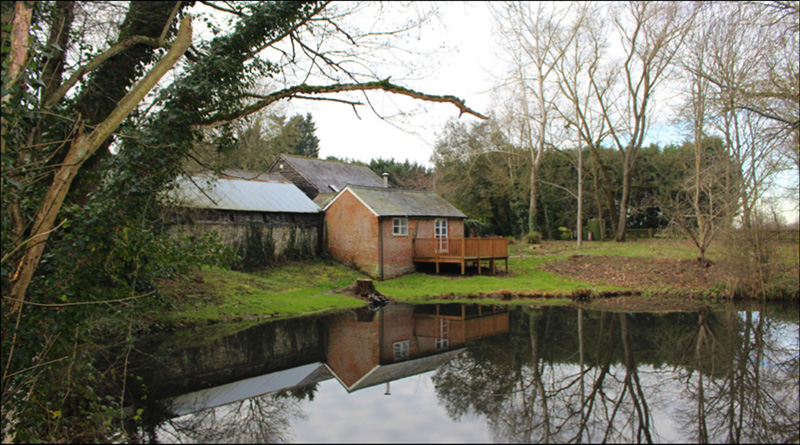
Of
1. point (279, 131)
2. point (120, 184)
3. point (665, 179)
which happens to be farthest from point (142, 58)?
point (665, 179)

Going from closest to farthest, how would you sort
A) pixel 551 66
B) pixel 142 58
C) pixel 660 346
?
pixel 142 58
pixel 660 346
pixel 551 66

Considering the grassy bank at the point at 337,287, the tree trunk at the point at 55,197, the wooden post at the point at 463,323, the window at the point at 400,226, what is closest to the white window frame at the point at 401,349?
the wooden post at the point at 463,323

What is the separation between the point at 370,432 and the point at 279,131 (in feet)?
109

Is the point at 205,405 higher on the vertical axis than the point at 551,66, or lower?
lower

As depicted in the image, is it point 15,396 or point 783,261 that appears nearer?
point 15,396

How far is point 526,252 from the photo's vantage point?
27594 mm

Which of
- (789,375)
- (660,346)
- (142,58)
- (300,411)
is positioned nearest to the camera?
(300,411)

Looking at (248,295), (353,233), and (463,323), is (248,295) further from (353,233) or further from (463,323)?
(353,233)

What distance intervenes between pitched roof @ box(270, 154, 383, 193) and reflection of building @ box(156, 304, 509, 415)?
17695mm

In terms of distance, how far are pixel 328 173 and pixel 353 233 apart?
40.4 ft

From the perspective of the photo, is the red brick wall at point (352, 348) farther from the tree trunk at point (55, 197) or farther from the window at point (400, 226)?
the window at point (400, 226)

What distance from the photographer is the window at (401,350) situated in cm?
990

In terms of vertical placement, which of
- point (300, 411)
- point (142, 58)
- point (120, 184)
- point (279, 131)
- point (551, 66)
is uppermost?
point (551, 66)

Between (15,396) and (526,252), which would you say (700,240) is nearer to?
(526,252)
